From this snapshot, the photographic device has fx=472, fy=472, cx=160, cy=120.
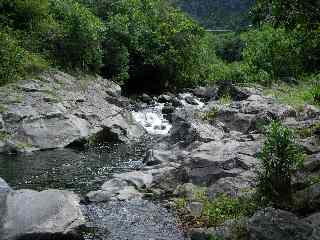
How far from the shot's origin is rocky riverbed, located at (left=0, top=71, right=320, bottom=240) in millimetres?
14734

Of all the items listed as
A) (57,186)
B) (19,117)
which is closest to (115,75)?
(19,117)

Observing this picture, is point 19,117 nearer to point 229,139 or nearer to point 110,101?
point 110,101

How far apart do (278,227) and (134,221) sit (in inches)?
240

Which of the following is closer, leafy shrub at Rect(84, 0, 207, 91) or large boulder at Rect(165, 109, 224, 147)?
large boulder at Rect(165, 109, 224, 147)

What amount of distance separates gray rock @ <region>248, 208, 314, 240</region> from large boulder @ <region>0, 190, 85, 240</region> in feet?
18.1

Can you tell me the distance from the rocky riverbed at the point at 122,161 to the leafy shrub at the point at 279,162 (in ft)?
2.07

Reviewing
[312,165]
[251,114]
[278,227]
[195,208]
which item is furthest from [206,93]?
[278,227]

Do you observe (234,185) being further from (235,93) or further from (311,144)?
(235,93)

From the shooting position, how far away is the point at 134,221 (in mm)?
17672

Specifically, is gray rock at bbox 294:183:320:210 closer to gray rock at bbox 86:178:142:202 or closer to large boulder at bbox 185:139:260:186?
large boulder at bbox 185:139:260:186

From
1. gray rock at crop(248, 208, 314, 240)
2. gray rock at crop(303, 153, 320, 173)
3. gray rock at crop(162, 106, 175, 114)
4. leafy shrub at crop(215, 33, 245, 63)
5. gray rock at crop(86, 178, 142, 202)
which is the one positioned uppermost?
gray rock at crop(303, 153, 320, 173)

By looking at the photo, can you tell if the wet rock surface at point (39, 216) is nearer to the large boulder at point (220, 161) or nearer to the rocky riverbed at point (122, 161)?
the rocky riverbed at point (122, 161)

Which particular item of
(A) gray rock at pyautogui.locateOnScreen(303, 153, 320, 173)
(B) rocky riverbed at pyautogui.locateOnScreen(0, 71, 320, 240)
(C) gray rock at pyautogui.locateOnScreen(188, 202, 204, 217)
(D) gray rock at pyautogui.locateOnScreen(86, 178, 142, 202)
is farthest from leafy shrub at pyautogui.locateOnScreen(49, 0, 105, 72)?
(A) gray rock at pyautogui.locateOnScreen(303, 153, 320, 173)

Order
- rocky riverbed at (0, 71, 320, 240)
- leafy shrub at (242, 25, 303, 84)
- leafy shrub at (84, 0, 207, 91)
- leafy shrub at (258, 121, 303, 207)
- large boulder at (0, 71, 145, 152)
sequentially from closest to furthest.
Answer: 1. rocky riverbed at (0, 71, 320, 240)
2. leafy shrub at (258, 121, 303, 207)
3. large boulder at (0, 71, 145, 152)
4. leafy shrub at (84, 0, 207, 91)
5. leafy shrub at (242, 25, 303, 84)
